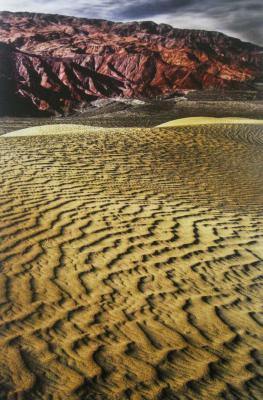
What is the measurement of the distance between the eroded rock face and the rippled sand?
40.6m

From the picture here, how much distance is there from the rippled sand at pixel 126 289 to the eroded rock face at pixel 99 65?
4063 cm

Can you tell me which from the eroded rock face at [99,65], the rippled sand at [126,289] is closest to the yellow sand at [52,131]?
the rippled sand at [126,289]

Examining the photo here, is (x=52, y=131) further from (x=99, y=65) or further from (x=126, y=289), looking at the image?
(x=99, y=65)

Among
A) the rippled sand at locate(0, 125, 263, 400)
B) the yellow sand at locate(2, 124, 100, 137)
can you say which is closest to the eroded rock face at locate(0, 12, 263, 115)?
the yellow sand at locate(2, 124, 100, 137)

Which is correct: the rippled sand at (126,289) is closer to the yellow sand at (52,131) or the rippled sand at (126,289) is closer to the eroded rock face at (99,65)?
the yellow sand at (52,131)

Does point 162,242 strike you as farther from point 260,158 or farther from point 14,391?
point 260,158

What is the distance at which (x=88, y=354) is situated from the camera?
2605mm

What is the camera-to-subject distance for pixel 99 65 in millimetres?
63281

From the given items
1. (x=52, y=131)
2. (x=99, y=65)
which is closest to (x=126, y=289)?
(x=52, y=131)

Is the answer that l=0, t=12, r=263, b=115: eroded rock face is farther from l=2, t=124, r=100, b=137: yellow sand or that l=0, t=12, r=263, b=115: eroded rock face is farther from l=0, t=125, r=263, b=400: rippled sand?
l=0, t=125, r=263, b=400: rippled sand

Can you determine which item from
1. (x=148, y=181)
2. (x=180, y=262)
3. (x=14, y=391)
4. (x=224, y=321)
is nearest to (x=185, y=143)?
(x=148, y=181)

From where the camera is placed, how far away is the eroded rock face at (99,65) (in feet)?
168

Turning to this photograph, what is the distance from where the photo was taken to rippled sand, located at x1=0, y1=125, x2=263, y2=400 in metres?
2.46

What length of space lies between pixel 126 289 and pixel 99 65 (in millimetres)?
63034
